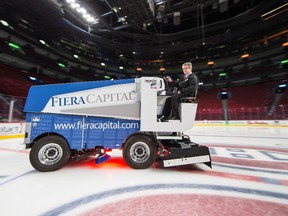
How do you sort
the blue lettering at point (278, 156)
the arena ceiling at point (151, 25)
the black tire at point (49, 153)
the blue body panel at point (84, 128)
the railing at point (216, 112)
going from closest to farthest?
the black tire at point (49, 153), the blue body panel at point (84, 128), the blue lettering at point (278, 156), the railing at point (216, 112), the arena ceiling at point (151, 25)

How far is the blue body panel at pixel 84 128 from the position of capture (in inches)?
91.9

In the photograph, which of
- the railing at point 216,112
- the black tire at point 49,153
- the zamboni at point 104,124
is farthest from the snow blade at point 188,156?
the railing at point 216,112

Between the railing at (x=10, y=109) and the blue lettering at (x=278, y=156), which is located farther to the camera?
the railing at (x=10, y=109)

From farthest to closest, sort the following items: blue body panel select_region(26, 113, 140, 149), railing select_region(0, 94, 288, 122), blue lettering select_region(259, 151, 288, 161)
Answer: railing select_region(0, 94, 288, 122) < blue lettering select_region(259, 151, 288, 161) < blue body panel select_region(26, 113, 140, 149)

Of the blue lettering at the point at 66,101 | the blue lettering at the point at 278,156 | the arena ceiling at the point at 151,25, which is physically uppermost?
the arena ceiling at the point at 151,25

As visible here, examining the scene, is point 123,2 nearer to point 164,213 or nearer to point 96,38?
point 96,38

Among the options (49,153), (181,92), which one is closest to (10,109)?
(49,153)

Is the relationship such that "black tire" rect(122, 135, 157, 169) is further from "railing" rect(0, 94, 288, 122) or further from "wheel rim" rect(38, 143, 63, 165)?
"railing" rect(0, 94, 288, 122)

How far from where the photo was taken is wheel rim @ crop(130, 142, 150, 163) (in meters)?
2.38

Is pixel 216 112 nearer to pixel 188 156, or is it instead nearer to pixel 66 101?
pixel 188 156

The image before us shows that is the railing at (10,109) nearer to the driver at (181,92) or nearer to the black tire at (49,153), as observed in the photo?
the black tire at (49,153)

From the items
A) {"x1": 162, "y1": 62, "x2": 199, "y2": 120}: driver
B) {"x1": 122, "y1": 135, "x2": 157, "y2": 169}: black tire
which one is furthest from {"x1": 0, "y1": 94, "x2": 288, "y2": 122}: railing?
{"x1": 162, "y1": 62, "x2": 199, "y2": 120}: driver

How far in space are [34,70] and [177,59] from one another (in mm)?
20095

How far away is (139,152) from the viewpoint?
242 centimetres
